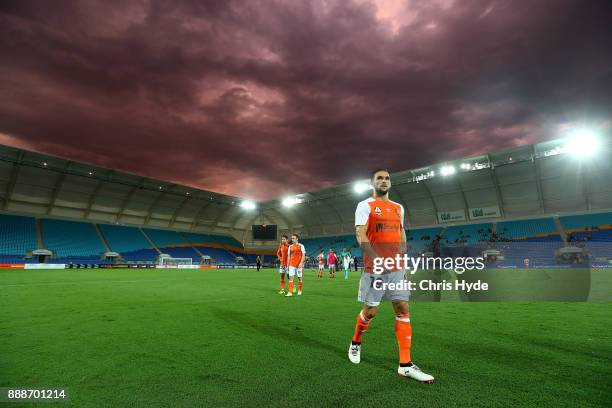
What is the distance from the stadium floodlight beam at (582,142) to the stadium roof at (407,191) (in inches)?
28.6

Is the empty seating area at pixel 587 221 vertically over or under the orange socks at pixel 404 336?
over

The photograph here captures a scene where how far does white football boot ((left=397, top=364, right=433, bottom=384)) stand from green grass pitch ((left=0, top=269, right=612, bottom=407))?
0.07 m

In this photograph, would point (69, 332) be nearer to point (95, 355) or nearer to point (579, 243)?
point (95, 355)

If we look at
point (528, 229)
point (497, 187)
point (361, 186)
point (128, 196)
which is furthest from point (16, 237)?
point (528, 229)

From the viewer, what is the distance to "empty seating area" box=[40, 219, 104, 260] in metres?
40.1

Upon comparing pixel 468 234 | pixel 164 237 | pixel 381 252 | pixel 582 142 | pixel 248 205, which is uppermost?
pixel 582 142

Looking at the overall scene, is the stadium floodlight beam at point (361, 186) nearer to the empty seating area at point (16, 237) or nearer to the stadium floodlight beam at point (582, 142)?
the stadium floodlight beam at point (582, 142)

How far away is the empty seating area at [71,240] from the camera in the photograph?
131 ft

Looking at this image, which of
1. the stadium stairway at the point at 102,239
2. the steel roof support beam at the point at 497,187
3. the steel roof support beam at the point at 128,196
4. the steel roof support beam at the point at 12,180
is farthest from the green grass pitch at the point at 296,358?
the stadium stairway at the point at 102,239

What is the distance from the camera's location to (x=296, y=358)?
4273 millimetres

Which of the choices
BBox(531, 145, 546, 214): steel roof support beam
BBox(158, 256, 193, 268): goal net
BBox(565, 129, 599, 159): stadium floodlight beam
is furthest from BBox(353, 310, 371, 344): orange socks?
BBox(158, 256, 193, 268): goal net

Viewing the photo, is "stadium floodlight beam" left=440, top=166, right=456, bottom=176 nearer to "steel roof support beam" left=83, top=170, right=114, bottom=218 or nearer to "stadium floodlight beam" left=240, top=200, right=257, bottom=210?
"stadium floodlight beam" left=240, top=200, right=257, bottom=210

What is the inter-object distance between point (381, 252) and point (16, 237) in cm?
4922

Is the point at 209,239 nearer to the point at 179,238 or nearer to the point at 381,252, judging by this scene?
the point at 179,238
